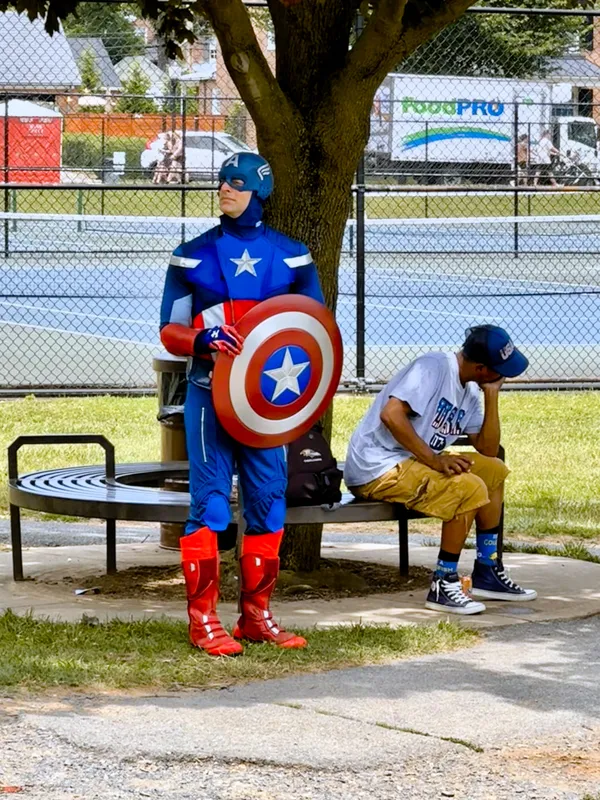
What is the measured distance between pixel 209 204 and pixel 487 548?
28243mm

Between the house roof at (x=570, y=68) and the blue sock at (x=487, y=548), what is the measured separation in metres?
20.4

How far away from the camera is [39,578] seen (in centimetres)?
761

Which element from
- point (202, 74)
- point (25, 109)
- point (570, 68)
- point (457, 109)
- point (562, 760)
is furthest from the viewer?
point (202, 74)

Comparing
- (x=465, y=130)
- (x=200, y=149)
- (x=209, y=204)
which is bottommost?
(x=209, y=204)

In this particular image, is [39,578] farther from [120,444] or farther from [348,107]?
[120,444]

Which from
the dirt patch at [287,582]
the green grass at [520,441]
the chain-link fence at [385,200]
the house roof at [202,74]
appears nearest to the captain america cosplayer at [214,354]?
the dirt patch at [287,582]

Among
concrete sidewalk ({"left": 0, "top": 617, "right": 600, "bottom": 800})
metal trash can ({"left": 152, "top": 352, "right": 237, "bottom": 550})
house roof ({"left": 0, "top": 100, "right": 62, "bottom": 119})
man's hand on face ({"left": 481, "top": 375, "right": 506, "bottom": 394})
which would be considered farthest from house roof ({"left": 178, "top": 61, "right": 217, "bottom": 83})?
concrete sidewalk ({"left": 0, "top": 617, "right": 600, "bottom": 800})

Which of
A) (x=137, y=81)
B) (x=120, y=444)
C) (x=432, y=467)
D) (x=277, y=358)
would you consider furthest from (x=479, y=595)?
(x=137, y=81)

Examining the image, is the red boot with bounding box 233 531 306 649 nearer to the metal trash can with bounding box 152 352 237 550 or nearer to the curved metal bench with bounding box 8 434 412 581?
the curved metal bench with bounding box 8 434 412 581

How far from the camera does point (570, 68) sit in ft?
99.1

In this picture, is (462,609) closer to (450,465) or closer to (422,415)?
(450,465)

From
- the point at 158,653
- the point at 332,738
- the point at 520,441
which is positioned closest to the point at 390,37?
the point at 158,653

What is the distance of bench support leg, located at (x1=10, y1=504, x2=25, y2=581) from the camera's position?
7414 millimetres

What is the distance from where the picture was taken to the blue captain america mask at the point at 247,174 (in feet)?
19.5
